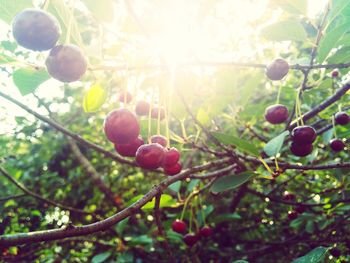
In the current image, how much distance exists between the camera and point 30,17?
68cm

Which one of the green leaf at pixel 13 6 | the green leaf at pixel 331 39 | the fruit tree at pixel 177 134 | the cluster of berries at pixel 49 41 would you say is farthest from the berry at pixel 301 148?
the green leaf at pixel 13 6

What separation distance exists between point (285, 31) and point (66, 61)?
0.84 m

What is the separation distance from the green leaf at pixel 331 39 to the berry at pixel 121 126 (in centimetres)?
64

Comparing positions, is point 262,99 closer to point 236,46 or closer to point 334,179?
point 236,46

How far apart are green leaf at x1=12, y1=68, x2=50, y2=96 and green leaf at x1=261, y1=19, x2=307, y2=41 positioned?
761 millimetres

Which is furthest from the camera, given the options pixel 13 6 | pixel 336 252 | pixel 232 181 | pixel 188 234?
pixel 188 234

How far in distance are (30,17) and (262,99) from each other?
106 inches

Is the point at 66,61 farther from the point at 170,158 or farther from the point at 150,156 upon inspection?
the point at 170,158

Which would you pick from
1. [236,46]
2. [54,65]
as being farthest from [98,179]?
[54,65]

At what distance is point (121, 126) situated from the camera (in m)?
0.88

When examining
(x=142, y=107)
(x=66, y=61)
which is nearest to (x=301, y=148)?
(x=142, y=107)

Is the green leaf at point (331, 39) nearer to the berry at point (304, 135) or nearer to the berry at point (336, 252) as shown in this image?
the berry at point (304, 135)

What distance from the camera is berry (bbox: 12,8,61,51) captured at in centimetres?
68

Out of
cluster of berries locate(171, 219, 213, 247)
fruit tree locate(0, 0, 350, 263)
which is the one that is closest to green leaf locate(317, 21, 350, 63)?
fruit tree locate(0, 0, 350, 263)
